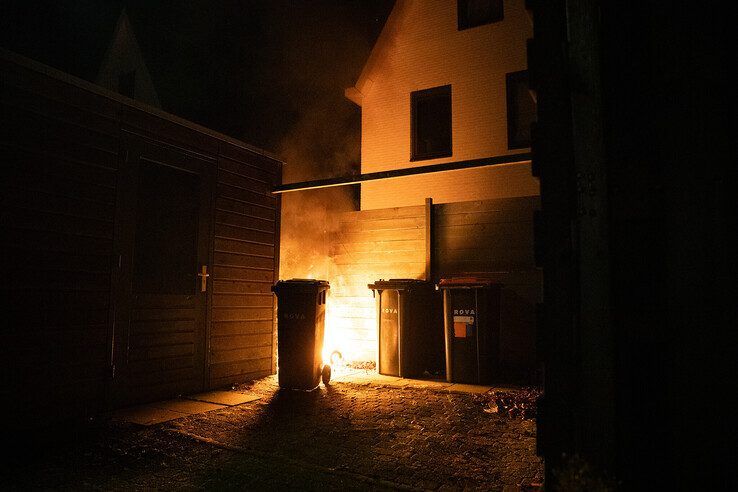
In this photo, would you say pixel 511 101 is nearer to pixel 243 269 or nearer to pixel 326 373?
pixel 243 269

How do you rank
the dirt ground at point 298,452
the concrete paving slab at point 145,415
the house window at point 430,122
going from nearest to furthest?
the dirt ground at point 298,452 < the concrete paving slab at point 145,415 < the house window at point 430,122

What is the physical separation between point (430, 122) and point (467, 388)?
22.4 feet

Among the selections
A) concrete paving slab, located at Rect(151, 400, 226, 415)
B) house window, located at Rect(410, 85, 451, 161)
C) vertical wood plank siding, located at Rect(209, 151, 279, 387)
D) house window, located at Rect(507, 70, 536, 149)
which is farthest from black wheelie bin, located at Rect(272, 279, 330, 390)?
house window, located at Rect(507, 70, 536, 149)

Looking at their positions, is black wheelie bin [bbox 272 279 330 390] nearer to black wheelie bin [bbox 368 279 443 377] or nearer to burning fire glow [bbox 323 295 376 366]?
black wheelie bin [bbox 368 279 443 377]

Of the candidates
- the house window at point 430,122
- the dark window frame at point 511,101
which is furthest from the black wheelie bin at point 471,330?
the house window at point 430,122

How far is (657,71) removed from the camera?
1927 mm

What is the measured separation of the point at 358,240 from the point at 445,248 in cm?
168

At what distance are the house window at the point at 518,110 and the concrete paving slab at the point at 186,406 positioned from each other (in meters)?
7.71

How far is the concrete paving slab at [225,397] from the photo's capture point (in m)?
5.32

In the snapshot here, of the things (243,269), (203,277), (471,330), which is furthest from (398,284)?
(203,277)

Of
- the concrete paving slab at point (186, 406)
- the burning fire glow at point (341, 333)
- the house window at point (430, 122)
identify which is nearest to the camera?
the concrete paving slab at point (186, 406)

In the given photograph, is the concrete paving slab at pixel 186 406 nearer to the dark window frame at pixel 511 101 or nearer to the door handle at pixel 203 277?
the door handle at pixel 203 277

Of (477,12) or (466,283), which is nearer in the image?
(466,283)

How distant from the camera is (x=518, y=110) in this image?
9.83 meters
